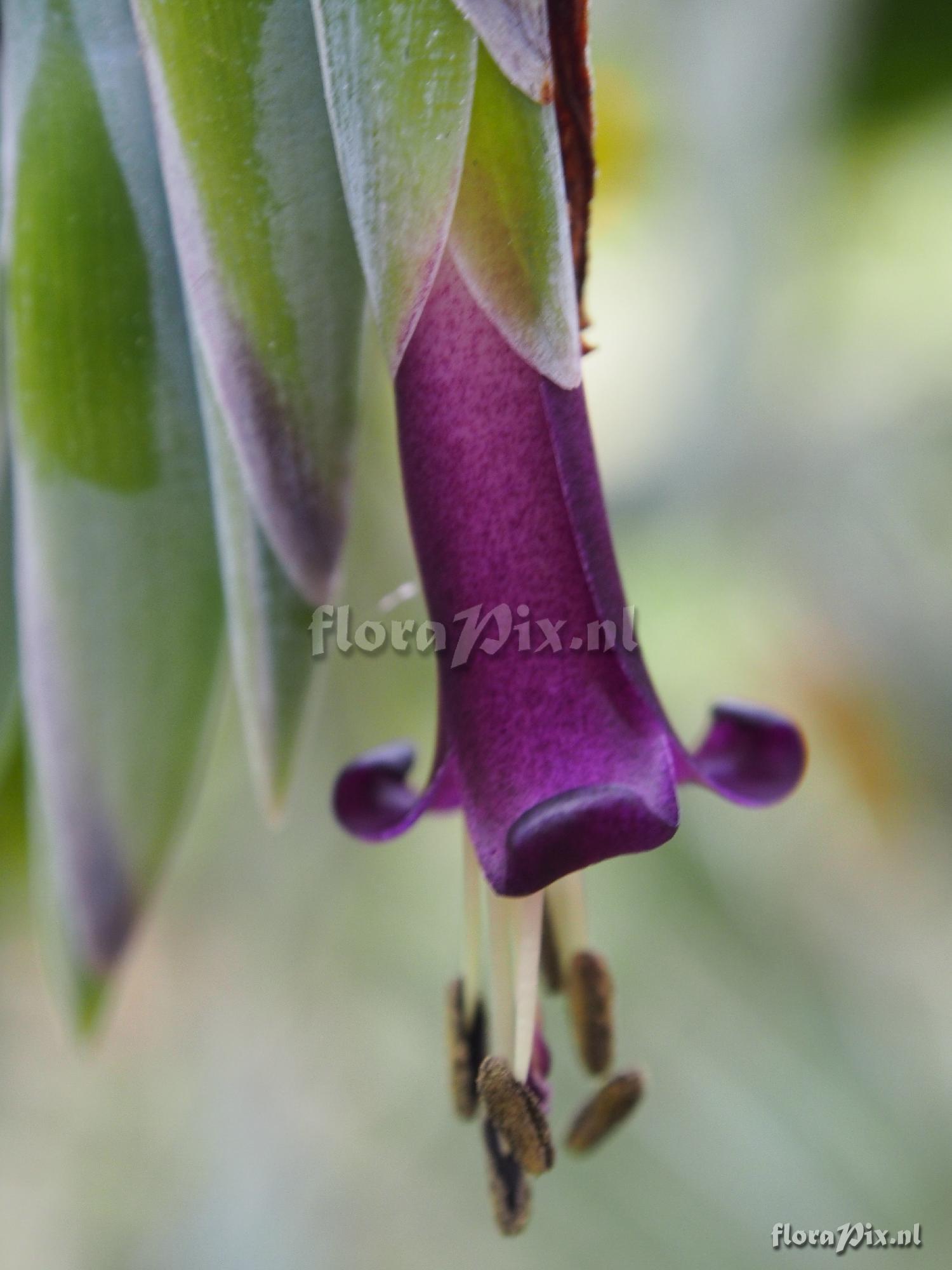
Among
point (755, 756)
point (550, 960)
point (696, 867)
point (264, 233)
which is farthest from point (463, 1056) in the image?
point (696, 867)

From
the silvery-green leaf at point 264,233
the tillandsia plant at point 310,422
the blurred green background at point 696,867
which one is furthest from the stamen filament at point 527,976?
the blurred green background at point 696,867

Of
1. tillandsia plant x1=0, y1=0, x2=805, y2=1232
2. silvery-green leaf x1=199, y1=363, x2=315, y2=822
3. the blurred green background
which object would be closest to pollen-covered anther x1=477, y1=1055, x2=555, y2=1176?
tillandsia plant x1=0, y1=0, x2=805, y2=1232

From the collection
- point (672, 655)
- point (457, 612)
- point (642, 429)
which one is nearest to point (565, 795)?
point (457, 612)

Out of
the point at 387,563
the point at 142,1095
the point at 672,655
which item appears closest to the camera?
the point at 387,563

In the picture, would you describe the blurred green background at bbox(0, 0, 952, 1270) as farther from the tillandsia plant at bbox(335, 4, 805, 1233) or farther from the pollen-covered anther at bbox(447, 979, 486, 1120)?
the tillandsia plant at bbox(335, 4, 805, 1233)

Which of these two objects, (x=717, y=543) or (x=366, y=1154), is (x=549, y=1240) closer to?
(x=366, y=1154)

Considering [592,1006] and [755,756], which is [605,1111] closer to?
[592,1006]
